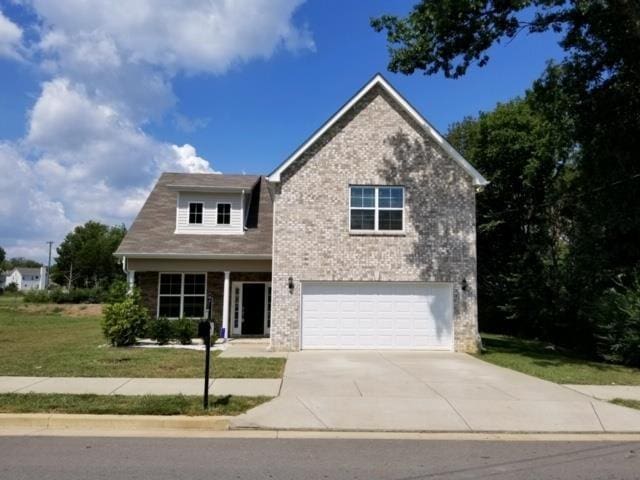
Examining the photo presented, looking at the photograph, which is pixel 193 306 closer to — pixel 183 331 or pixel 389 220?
pixel 183 331

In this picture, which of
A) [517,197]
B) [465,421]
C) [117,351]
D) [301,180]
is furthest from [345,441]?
[517,197]

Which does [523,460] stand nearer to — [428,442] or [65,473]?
[428,442]

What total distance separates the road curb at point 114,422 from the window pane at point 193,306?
13199mm

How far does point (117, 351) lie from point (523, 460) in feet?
40.9

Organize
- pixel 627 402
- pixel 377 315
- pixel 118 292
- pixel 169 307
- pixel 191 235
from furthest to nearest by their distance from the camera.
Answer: pixel 191 235, pixel 169 307, pixel 118 292, pixel 377 315, pixel 627 402

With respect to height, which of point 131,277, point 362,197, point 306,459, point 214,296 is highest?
point 362,197

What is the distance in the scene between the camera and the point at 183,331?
18469 mm

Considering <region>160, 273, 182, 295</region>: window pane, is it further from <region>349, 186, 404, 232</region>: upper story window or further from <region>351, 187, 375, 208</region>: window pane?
<region>351, 187, 375, 208</region>: window pane

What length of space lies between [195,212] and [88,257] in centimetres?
5980

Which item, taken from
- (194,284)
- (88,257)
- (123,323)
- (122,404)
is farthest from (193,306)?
(88,257)

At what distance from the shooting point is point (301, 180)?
1794 cm

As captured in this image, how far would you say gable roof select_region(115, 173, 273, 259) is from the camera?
20.1 m

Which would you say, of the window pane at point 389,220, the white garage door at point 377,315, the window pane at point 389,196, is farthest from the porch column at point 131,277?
the window pane at point 389,196

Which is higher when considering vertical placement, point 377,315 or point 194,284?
point 194,284
